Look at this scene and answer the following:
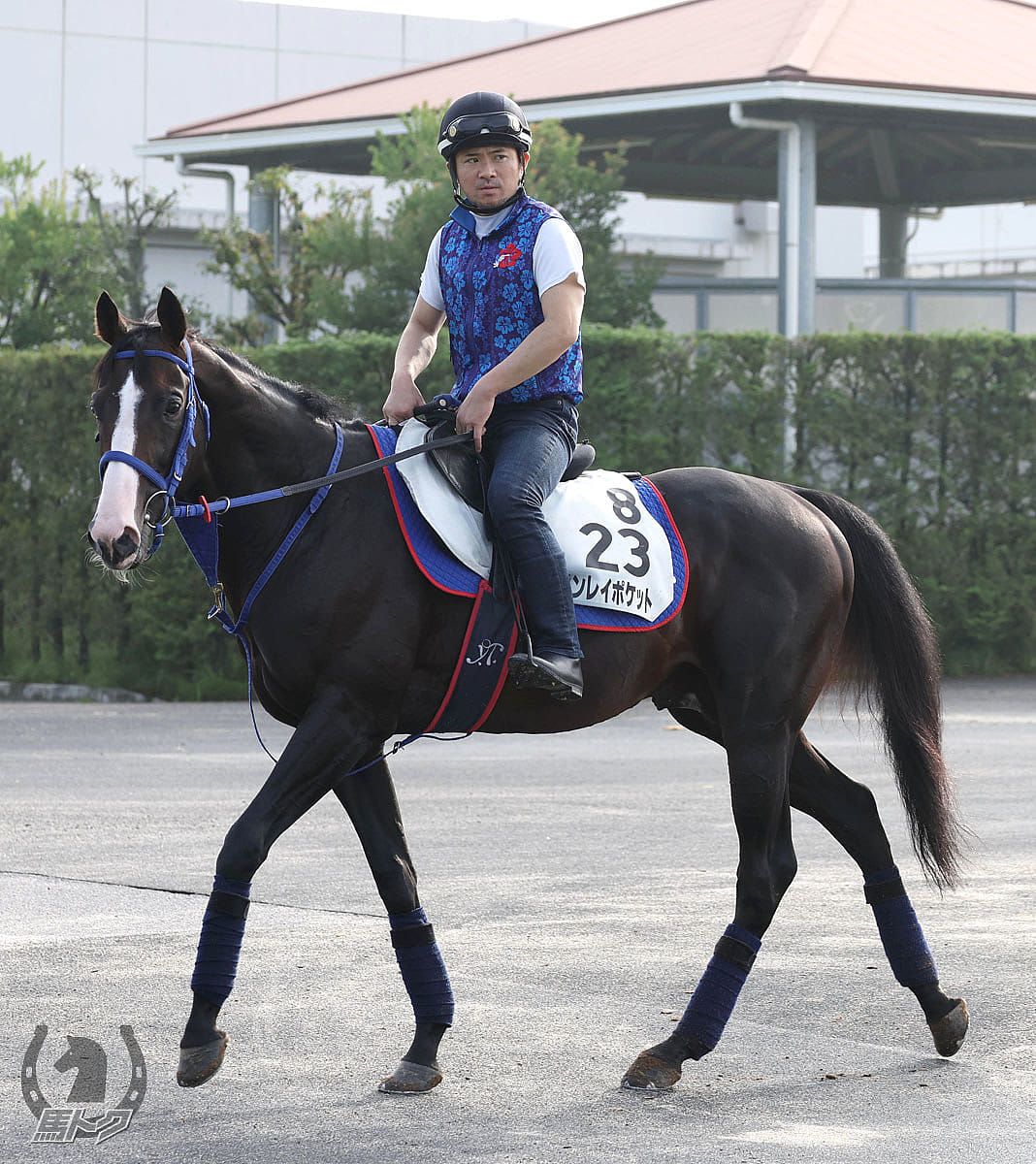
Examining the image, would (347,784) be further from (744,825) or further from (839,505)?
(839,505)

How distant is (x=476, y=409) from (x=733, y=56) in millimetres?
18143

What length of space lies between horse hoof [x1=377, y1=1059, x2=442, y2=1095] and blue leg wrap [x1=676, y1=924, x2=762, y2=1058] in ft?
2.38

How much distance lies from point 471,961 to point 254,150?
21.8 meters

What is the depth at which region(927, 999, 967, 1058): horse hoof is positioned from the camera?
5273 millimetres

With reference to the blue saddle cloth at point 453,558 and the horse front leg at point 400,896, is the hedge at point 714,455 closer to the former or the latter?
the blue saddle cloth at point 453,558

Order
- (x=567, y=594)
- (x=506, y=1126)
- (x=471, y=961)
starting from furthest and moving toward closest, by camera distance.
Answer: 1. (x=471, y=961)
2. (x=567, y=594)
3. (x=506, y=1126)

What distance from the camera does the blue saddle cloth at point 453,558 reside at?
5.05 m

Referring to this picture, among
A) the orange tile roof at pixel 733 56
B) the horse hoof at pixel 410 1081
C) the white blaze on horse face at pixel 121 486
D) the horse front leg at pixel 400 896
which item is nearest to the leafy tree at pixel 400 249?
the orange tile roof at pixel 733 56

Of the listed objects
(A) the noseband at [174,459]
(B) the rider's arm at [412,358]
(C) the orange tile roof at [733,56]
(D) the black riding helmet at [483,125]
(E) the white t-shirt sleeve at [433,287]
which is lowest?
(A) the noseband at [174,459]

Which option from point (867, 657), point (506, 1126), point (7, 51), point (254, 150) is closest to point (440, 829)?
point (867, 657)

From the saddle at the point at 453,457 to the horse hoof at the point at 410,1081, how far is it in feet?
5.36

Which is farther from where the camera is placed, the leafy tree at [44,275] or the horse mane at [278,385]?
the leafy tree at [44,275]

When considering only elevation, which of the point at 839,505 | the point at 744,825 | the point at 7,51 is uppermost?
the point at 7,51

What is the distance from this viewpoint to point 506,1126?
459 centimetres
